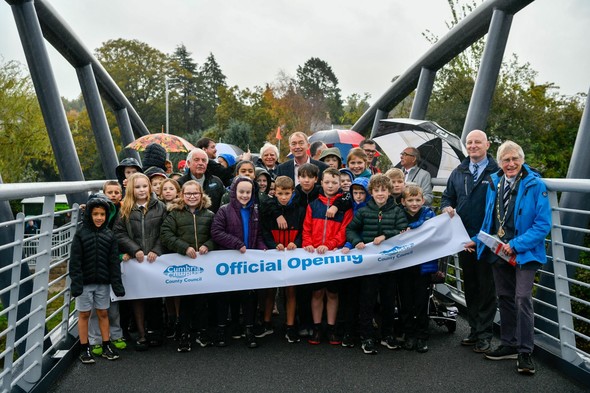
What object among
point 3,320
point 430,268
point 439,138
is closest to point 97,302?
point 430,268

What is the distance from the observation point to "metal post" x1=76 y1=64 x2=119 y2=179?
10.4m

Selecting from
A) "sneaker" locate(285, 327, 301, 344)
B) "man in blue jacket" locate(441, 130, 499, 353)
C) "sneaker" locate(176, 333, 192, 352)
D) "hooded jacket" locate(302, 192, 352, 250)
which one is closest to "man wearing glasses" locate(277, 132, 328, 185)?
"hooded jacket" locate(302, 192, 352, 250)

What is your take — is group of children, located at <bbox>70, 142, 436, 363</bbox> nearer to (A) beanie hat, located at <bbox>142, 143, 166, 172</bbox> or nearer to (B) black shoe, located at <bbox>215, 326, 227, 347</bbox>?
(B) black shoe, located at <bbox>215, 326, 227, 347</bbox>

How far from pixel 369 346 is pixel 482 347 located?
3.60 feet

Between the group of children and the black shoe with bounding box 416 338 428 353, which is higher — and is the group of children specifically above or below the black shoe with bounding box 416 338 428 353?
above

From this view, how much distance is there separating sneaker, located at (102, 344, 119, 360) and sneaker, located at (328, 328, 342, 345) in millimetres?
2067

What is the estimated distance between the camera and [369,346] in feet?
15.9

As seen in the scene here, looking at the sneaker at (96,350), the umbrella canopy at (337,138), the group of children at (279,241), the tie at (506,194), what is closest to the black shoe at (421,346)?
the group of children at (279,241)

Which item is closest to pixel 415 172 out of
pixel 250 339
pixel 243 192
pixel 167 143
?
pixel 243 192

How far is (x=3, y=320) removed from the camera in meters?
23.6

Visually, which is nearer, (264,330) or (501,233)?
(501,233)

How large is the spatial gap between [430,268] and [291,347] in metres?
1.65

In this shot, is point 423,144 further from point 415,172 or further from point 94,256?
point 94,256

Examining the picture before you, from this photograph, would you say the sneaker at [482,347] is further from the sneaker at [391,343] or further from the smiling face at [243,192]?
the smiling face at [243,192]
